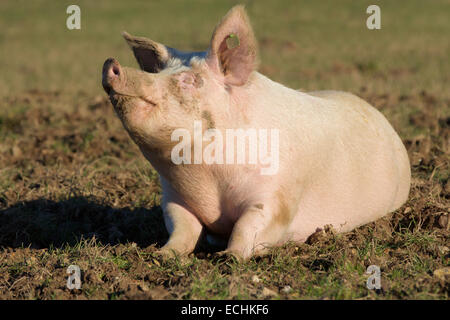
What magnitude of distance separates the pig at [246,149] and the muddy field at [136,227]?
16 cm

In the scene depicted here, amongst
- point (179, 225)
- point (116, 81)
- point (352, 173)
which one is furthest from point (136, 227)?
point (116, 81)

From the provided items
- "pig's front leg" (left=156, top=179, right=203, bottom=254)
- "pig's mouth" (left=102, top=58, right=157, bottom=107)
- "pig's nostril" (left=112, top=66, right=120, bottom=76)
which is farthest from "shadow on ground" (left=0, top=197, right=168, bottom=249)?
"pig's nostril" (left=112, top=66, right=120, bottom=76)

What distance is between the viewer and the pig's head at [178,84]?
3596mm

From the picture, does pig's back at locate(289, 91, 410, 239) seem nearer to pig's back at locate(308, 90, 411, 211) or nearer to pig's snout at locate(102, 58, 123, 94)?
pig's back at locate(308, 90, 411, 211)

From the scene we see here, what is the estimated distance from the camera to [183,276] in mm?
3580

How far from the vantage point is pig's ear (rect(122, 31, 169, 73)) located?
4.23 meters

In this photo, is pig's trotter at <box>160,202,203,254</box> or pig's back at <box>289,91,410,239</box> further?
pig's back at <box>289,91,410,239</box>

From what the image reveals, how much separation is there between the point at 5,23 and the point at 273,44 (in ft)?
32.2

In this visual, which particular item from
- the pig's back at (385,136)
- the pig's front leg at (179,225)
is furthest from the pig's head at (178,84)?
the pig's back at (385,136)

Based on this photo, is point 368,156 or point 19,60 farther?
point 19,60

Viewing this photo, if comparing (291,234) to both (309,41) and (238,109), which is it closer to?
(238,109)

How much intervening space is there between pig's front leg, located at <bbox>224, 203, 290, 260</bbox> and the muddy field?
0.24ft

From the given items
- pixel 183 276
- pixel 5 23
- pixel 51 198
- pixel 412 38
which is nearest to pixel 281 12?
pixel 412 38

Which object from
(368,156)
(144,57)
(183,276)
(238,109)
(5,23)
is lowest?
(183,276)
